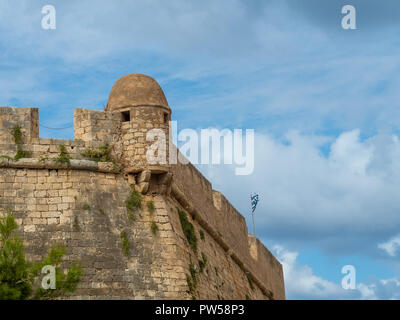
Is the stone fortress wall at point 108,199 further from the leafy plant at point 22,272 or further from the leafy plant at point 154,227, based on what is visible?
the leafy plant at point 22,272

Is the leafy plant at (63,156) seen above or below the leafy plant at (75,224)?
above

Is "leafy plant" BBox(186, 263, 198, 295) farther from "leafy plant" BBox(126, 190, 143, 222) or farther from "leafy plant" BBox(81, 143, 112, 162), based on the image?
"leafy plant" BBox(81, 143, 112, 162)

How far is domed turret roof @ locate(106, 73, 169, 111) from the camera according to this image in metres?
17.6

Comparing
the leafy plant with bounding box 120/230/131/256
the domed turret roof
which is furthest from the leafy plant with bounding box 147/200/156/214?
the domed turret roof

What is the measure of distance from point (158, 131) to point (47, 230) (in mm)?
2813

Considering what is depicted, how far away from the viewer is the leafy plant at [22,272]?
45.0ft

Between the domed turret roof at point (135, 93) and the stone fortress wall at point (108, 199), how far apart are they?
0.02 m

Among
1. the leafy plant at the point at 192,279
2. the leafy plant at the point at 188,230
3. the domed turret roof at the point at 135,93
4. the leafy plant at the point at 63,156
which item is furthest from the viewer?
the leafy plant at the point at 188,230

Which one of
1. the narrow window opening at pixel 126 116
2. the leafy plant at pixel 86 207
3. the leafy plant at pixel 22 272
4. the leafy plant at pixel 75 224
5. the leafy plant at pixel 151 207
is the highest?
the narrow window opening at pixel 126 116

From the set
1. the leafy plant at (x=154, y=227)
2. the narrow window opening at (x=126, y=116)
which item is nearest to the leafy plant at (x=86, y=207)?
the leafy plant at (x=154, y=227)

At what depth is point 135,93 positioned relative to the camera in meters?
17.7
